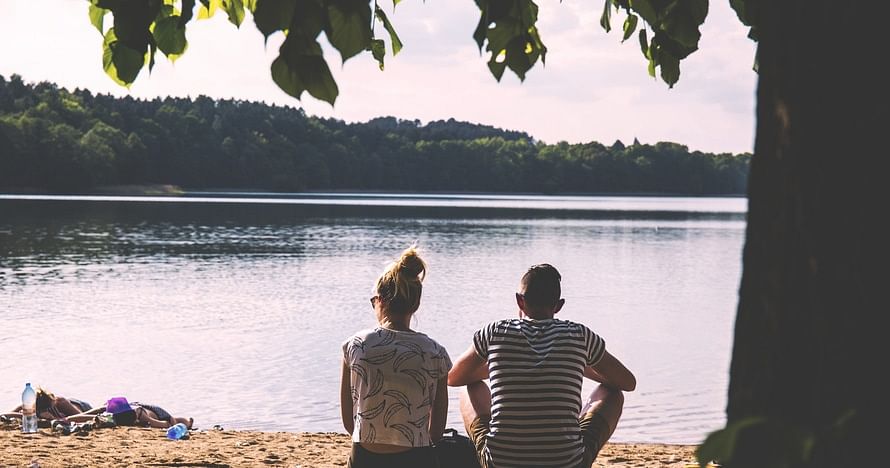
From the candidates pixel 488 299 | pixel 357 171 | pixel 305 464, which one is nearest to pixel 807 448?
pixel 305 464

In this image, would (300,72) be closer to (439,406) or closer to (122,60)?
(122,60)

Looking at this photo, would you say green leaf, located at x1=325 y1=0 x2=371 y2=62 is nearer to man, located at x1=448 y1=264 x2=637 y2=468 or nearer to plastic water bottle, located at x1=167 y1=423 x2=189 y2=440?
man, located at x1=448 y1=264 x2=637 y2=468

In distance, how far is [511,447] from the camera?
3.78 meters

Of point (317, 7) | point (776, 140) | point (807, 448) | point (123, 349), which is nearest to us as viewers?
point (807, 448)

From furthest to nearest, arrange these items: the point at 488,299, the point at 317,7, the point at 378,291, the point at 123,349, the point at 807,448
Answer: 1. the point at 488,299
2. the point at 123,349
3. the point at 378,291
4. the point at 317,7
5. the point at 807,448

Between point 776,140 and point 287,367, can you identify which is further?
point 287,367

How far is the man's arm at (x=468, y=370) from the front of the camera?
4.04m

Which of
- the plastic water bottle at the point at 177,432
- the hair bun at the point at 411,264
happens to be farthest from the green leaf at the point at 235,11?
the plastic water bottle at the point at 177,432

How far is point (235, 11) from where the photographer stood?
10.2ft

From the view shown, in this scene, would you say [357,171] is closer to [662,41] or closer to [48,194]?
[48,194]

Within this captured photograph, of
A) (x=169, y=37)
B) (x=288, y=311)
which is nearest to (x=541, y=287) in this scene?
(x=169, y=37)

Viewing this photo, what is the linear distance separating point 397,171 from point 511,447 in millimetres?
154210

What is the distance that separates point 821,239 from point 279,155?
464 feet

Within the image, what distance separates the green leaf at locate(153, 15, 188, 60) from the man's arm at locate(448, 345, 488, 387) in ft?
6.00
